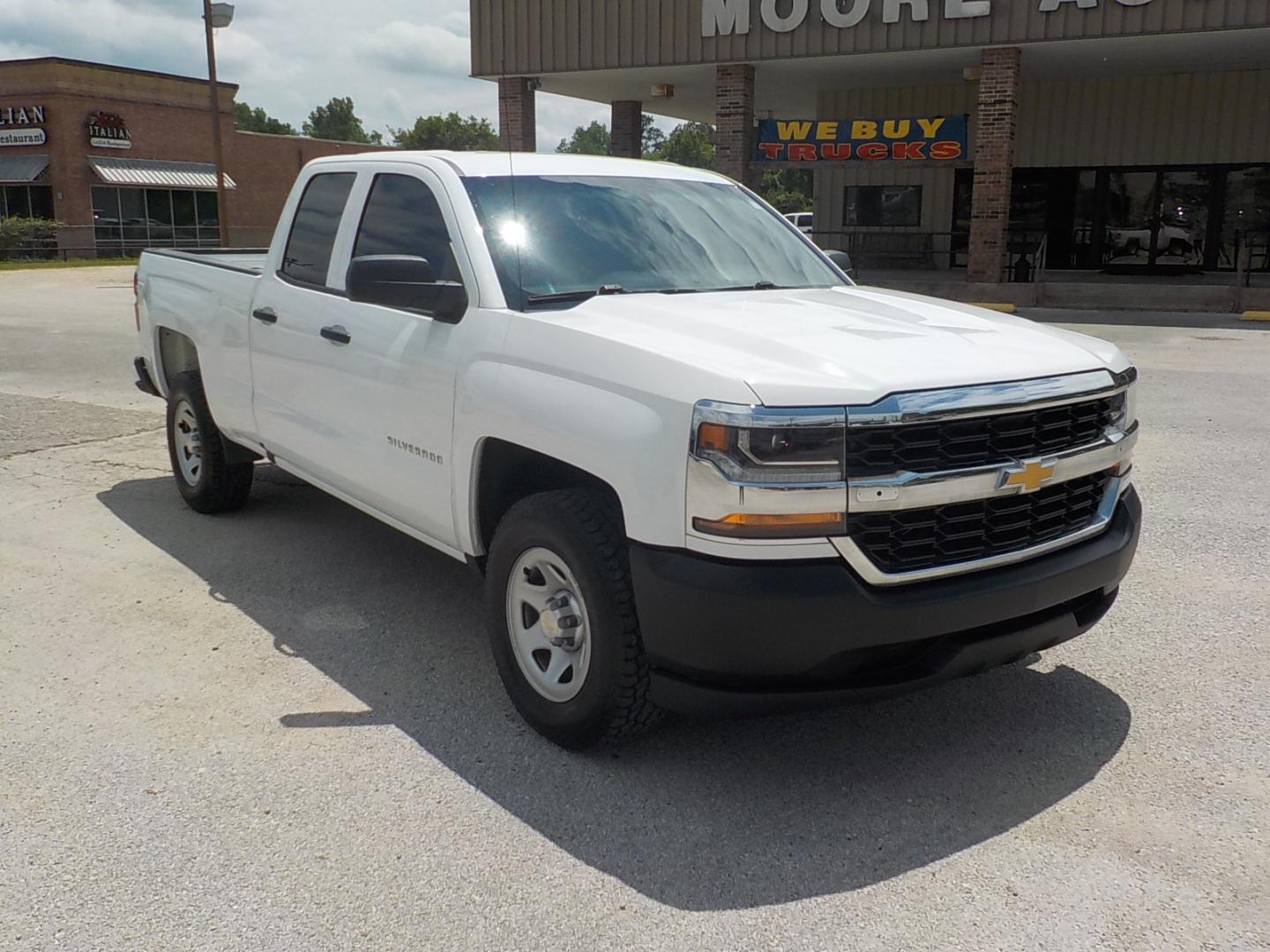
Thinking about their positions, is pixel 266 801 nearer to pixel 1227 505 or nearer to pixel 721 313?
pixel 721 313

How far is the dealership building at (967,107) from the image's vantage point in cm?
2056

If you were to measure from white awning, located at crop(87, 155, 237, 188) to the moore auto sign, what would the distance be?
29943mm

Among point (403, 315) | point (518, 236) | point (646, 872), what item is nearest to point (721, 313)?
point (518, 236)

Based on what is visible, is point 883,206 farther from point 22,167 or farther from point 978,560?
point 22,167

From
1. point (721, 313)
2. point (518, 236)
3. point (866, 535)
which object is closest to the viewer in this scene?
point (866, 535)

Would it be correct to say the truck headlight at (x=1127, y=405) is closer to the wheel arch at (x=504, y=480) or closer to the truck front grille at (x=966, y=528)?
the truck front grille at (x=966, y=528)

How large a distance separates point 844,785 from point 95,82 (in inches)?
1871

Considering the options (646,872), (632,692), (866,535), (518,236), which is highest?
(518,236)

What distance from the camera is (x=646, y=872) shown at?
3.16 meters

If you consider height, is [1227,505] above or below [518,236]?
below

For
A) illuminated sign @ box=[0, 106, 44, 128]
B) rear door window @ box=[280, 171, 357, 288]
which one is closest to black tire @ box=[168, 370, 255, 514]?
rear door window @ box=[280, 171, 357, 288]

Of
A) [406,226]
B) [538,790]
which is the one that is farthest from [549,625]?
[406,226]

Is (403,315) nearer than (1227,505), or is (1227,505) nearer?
(403,315)

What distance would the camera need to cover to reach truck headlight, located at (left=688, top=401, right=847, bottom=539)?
3.15 m
